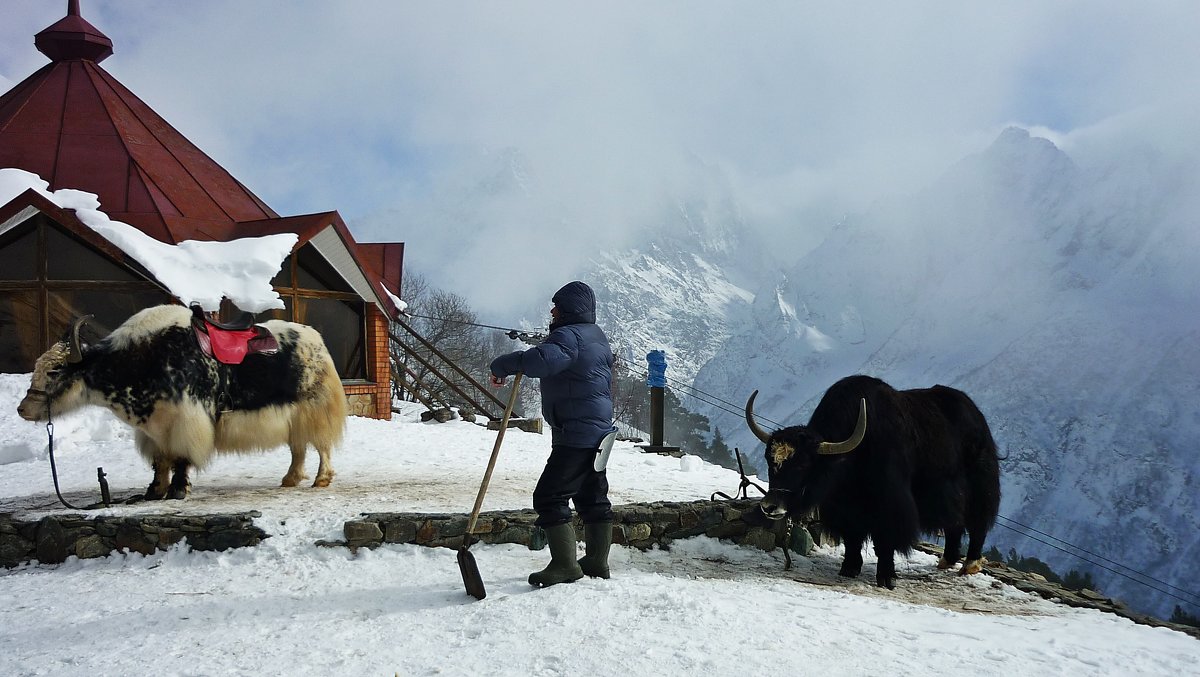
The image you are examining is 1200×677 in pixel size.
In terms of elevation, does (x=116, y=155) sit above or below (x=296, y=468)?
above

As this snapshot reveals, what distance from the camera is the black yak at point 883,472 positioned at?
5.82m

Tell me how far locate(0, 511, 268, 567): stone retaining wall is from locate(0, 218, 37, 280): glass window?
7768 mm

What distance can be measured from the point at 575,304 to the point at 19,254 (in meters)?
10.7

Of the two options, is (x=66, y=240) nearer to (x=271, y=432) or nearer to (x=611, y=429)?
(x=271, y=432)

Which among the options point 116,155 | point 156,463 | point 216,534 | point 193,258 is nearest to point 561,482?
point 216,534

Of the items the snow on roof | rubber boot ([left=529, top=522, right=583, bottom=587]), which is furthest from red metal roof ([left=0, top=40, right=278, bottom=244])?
rubber boot ([left=529, top=522, right=583, bottom=587])

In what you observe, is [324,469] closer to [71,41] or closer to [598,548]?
[598,548]

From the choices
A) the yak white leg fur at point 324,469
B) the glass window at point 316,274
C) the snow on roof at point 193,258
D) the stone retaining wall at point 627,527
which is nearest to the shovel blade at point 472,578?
the stone retaining wall at point 627,527

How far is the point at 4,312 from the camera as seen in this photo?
1134 cm

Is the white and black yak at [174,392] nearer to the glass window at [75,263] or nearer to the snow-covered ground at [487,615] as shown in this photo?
the snow-covered ground at [487,615]

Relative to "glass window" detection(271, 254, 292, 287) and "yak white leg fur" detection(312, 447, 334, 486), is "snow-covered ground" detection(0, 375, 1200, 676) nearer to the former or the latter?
"yak white leg fur" detection(312, 447, 334, 486)

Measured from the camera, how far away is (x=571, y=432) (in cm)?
458

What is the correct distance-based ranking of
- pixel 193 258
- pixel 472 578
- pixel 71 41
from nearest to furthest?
1. pixel 472 578
2. pixel 193 258
3. pixel 71 41

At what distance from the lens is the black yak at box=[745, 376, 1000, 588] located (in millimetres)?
5820
